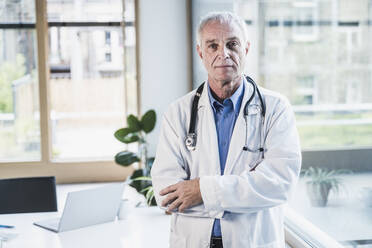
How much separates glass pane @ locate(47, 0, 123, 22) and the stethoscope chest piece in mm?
3715

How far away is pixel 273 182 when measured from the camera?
4.99 feet

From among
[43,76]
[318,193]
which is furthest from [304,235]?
[43,76]

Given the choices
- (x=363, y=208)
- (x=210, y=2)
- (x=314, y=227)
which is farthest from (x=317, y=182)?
(x=210, y=2)

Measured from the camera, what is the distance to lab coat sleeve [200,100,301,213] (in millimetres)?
1507

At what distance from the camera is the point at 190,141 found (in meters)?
1.66

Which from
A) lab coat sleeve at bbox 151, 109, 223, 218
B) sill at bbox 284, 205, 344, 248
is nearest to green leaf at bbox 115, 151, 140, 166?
sill at bbox 284, 205, 344, 248

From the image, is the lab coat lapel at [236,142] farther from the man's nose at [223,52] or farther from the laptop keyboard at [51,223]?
the laptop keyboard at [51,223]

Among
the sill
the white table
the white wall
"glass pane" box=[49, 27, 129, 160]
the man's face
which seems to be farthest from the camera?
"glass pane" box=[49, 27, 129, 160]

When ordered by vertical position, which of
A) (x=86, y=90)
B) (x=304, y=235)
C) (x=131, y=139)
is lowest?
(x=304, y=235)

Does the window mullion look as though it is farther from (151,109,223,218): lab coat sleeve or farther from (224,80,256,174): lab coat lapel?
(224,80,256,174): lab coat lapel

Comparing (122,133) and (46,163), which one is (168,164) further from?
(46,163)

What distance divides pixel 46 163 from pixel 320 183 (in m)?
3.40

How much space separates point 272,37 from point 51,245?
1616 millimetres

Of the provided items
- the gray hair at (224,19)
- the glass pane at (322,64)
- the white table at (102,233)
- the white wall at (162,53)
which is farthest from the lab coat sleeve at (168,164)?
the white wall at (162,53)
